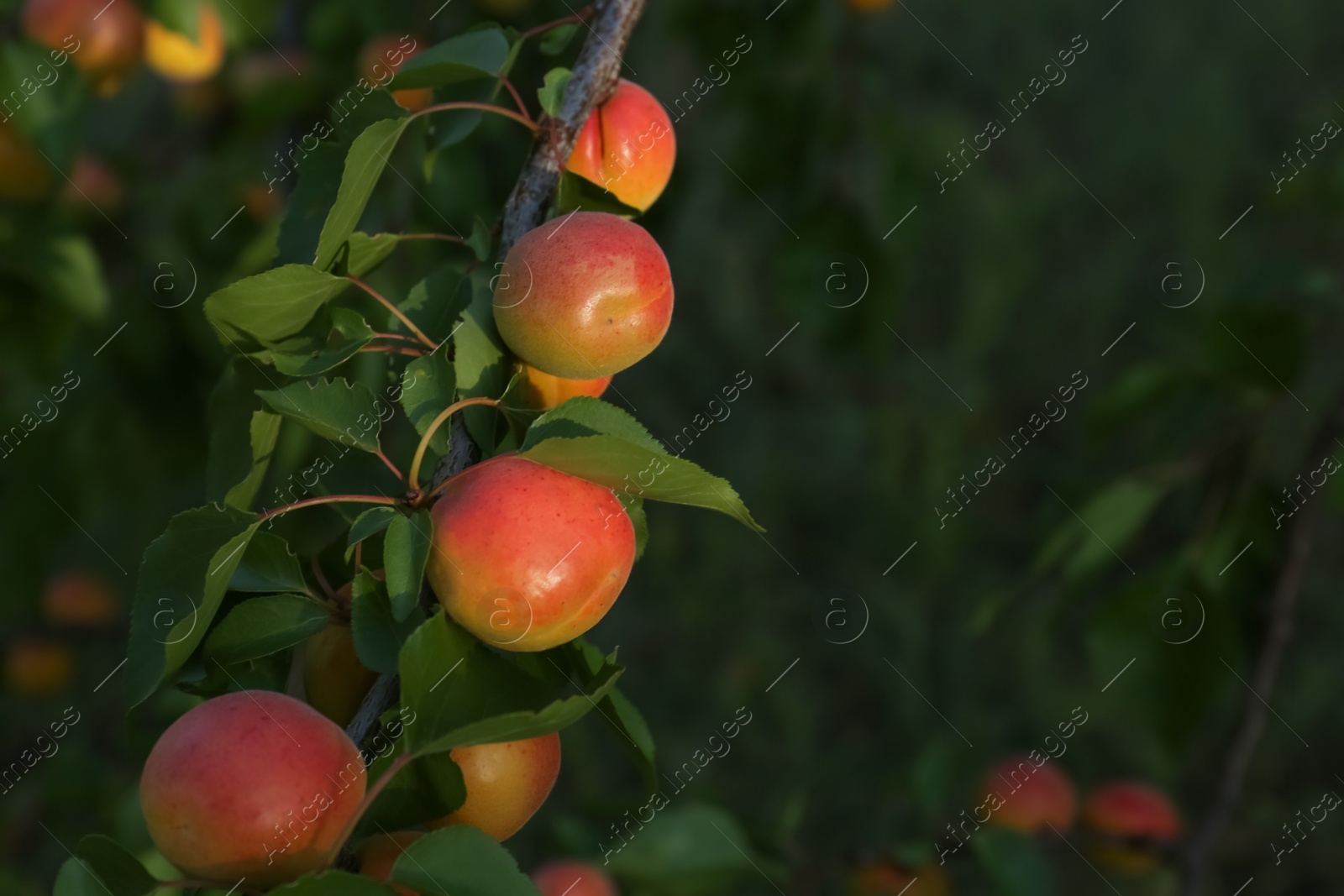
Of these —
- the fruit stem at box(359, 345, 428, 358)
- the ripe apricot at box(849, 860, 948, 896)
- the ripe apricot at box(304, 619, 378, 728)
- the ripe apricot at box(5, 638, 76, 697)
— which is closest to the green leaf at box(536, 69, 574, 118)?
the fruit stem at box(359, 345, 428, 358)

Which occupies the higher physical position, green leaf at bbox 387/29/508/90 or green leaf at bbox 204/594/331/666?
green leaf at bbox 387/29/508/90

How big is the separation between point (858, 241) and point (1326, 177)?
0.39 metres

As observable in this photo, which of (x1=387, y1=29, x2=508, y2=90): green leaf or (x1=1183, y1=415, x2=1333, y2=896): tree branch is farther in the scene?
(x1=1183, y1=415, x2=1333, y2=896): tree branch

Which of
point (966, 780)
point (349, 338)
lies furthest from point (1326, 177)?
point (966, 780)

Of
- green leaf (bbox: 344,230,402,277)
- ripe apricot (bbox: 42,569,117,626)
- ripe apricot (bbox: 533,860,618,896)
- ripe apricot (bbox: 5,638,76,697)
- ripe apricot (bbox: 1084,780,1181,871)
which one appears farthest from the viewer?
ripe apricot (bbox: 42,569,117,626)

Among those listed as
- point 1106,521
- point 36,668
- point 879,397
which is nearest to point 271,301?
point 1106,521

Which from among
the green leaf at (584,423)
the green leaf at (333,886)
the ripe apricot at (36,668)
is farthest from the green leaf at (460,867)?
the ripe apricot at (36,668)

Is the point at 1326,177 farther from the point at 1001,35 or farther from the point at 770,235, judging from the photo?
the point at 1001,35

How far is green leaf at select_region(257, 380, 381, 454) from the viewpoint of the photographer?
368 millimetres

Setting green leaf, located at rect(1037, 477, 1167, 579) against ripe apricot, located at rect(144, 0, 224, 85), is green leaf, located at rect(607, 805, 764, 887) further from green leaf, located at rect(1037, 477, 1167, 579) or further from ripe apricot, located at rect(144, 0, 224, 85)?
ripe apricot, located at rect(144, 0, 224, 85)

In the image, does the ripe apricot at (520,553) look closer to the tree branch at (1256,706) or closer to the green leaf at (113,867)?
the green leaf at (113,867)

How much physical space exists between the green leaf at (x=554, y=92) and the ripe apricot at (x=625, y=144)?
0.01 meters

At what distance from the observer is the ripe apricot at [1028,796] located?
3.36 ft

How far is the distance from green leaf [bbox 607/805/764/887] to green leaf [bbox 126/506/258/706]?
442 mm
